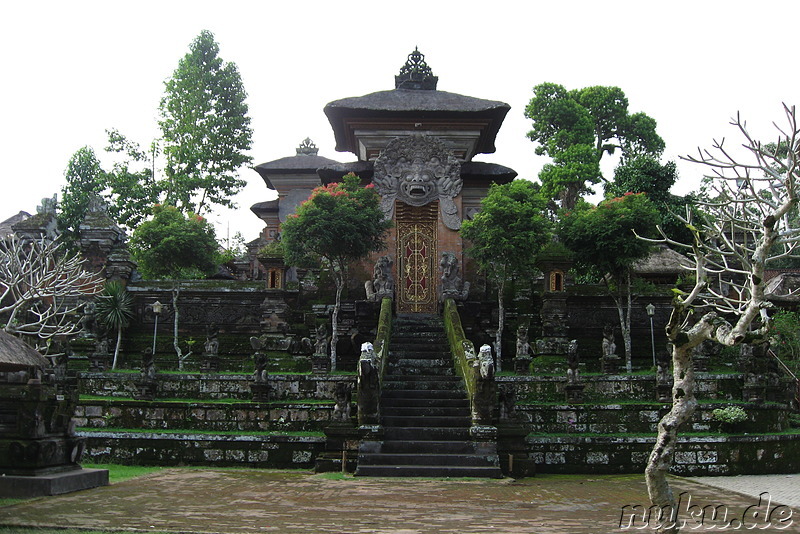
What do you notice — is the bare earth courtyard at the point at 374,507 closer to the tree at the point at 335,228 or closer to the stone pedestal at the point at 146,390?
the stone pedestal at the point at 146,390

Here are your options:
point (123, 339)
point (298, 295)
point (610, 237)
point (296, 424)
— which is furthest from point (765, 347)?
point (123, 339)

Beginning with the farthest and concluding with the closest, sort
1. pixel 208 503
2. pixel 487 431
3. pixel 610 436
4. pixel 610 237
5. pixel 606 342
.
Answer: pixel 610 237 → pixel 606 342 → pixel 610 436 → pixel 487 431 → pixel 208 503

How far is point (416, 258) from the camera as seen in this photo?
65.7 feet

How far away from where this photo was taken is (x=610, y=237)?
58.6ft

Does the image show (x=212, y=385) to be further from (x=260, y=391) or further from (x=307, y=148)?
(x=307, y=148)

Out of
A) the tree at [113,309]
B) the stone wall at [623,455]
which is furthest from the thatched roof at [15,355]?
the stone wall at [623,455]

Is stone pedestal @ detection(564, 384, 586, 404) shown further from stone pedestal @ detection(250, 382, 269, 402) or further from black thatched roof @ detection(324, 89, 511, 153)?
black thatched roof @ detection(324, 89, 511, 153)

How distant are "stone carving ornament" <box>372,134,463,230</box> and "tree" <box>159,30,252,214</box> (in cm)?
1621

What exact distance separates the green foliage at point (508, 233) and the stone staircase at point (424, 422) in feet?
7.71

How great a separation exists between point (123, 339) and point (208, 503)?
1145 cm

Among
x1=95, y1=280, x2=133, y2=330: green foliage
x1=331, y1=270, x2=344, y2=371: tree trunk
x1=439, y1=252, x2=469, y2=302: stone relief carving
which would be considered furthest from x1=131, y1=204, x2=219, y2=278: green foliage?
x1=439, y1=252, x2=469, y2=302: stone relief carving

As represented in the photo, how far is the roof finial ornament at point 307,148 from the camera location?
31.8 meters

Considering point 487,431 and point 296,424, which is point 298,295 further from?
point 487,431

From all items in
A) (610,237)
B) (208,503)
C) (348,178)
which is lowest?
(208,503)
